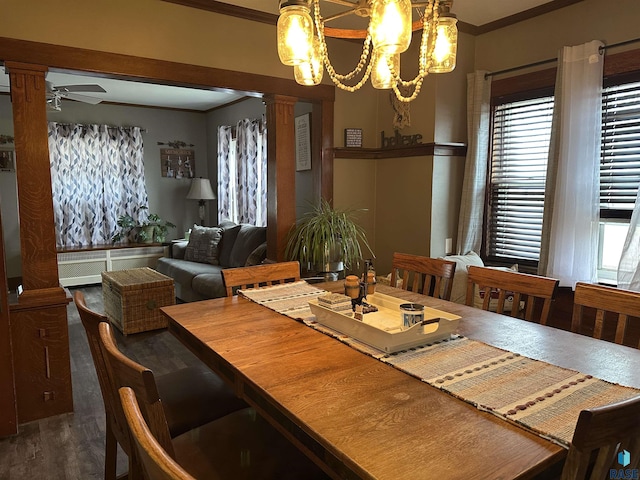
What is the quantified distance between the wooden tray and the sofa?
2.64m

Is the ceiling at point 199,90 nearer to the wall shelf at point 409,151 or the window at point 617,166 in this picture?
the window at point 617,166

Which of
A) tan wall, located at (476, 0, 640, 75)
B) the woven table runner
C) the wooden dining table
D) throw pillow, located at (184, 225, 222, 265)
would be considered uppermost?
tan wall, located at (476, 0, 640, 75)

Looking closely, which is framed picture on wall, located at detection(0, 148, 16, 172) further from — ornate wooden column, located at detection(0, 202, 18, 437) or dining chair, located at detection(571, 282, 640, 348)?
dining chair, located at detection(571, 282, 640, 348)

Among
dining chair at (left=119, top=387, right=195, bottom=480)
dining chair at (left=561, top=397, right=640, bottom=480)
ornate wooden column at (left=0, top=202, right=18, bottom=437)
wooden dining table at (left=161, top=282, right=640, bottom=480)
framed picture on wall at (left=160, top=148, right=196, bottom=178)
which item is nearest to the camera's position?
dining chair at (left=119, top=387, right=195, bottom=480)

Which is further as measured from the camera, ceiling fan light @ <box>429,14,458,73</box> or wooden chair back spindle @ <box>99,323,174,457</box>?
ceiling fan light @ <box>429,14,458,73</box>

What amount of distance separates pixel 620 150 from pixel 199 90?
3860 mm

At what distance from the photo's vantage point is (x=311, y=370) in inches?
52.9

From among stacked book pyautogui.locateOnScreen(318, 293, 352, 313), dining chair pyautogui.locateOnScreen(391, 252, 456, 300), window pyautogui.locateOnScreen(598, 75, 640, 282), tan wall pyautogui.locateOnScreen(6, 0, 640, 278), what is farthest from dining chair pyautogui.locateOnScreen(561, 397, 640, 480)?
tan wall pyautogui.locateOnScreen(6, 0, 640, 278)

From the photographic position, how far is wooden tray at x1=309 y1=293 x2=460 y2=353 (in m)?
1.47

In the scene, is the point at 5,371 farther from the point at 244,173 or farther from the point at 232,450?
the point at 244,173

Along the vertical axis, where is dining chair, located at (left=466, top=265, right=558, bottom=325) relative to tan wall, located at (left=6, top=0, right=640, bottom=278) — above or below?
below

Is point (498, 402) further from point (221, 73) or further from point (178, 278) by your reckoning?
point (178, 278)

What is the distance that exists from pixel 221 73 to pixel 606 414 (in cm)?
289

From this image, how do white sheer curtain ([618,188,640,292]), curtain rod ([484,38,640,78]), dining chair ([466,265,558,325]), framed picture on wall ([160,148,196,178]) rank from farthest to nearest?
1. framed picture on wall ([160,148,196,178])
2. curtain rod ([484,38,640,78])
3. white sheer curtain ([618,188,640,292])
4. dining chair ([466,265,558,325])
